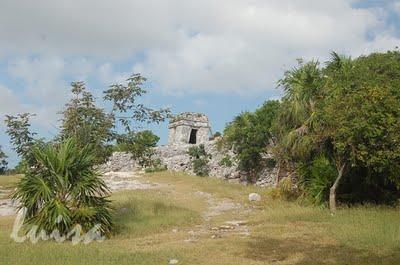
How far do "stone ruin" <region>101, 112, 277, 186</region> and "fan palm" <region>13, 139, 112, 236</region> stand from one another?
1449 cm

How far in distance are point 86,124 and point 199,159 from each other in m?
16.4

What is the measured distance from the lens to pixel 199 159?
3045 cm

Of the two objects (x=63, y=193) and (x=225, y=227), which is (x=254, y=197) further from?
(x=63, y=193)

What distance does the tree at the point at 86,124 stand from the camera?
14367mm

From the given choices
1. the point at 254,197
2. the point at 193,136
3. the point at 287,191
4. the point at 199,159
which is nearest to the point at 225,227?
the point at 287,191

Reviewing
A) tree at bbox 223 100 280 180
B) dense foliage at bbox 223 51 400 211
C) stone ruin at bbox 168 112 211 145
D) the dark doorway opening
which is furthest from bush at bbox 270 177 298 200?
the dark doorway opening

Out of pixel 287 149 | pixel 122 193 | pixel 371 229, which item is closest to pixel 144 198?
pixel 122 193

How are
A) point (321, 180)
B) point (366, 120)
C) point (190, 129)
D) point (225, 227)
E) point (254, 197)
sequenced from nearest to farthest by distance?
point (366, 120), point (225, 227), point (321, 180), point (254, 197), point (190, 129)

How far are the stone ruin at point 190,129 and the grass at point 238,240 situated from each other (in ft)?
Answer: 60.4

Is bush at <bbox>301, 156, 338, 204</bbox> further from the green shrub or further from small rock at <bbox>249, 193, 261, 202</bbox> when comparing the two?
the green shrub

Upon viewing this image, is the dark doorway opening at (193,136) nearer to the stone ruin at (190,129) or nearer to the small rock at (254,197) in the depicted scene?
the stone ruin at (190,129)

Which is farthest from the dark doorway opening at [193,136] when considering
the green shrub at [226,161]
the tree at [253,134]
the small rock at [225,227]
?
the small rock at [225,227]

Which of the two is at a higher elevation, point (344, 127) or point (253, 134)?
point (253, 134)

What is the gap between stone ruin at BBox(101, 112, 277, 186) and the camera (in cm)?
2770
